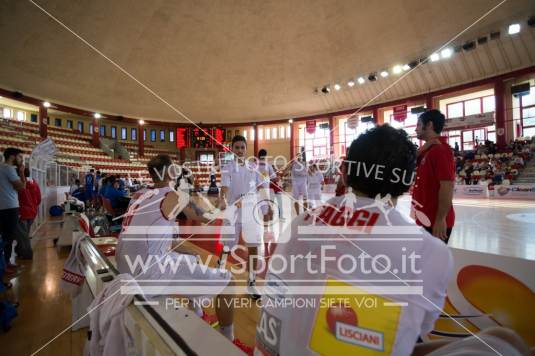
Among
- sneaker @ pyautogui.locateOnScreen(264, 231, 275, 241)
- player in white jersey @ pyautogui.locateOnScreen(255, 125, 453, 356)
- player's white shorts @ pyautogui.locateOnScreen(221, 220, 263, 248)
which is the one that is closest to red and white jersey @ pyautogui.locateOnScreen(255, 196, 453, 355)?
player in white jersey @ pyautogui.locateOnScreen(255, 125, 453, 356)

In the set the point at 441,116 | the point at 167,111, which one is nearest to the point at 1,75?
the point at 167,111

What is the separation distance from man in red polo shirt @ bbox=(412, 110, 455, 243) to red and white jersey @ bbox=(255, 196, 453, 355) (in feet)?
4.81

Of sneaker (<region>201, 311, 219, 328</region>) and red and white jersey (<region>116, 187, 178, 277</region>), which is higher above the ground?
red and white jersey (<region>116, 187, 178, 277</region>)

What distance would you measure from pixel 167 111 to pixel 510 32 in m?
20.6

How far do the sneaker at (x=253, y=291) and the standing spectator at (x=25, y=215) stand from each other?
3.72m

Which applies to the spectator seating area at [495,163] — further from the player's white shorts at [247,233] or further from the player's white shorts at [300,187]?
the player's white shorts at [247,233]

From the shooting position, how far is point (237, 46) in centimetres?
1558

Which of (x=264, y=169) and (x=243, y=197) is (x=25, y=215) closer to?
(x=243, y=197)

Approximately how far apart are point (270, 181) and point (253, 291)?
183cm

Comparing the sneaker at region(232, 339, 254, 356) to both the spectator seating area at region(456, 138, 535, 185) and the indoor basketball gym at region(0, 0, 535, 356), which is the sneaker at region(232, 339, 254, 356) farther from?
the spectator seating area at region(456, 138, 535, 185)

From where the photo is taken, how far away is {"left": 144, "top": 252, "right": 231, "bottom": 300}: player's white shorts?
191 cm

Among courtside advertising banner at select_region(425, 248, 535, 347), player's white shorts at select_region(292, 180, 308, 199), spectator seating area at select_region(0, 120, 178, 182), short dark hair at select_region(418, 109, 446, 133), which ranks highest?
spectator seating area at select_region(0, 120, 178, 182)

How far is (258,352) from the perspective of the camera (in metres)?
1.10

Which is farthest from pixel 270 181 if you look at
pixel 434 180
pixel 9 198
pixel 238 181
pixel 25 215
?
pixel 25 215
